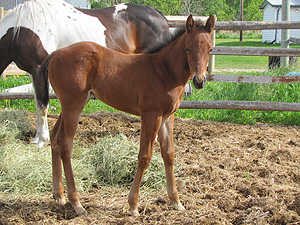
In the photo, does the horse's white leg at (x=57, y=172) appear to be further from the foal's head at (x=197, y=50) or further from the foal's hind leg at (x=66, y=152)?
the foal's head at (x=197, y=50)

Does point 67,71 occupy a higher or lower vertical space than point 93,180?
higher

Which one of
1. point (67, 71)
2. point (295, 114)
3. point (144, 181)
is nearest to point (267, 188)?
point (144, 181)

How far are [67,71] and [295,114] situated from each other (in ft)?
14.9

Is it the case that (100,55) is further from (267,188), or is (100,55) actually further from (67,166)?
(267,188)

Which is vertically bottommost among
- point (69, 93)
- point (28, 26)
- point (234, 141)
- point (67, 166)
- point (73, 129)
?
point (234, 141)

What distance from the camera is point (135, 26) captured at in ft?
18.9

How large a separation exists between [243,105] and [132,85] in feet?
11.1

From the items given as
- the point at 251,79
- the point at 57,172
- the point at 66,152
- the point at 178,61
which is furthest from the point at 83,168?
the point at 251,79

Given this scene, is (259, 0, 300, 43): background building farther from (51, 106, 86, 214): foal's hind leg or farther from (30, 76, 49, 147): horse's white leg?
(51, 106, 86, 214): foal's hind leg

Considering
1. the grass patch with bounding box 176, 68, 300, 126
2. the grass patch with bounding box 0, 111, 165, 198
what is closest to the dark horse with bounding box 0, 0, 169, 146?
the grass patch with bounding box 0, 111, 165, 198

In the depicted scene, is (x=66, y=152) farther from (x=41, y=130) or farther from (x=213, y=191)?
(x=41, y=130)

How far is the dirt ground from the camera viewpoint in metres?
2.89

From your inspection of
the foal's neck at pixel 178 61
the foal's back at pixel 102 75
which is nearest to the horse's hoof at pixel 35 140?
the foal's back at pixel 102 75

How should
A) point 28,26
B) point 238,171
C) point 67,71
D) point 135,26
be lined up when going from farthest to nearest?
point 135,26
point 28,26
point 238,171
point 67,71
